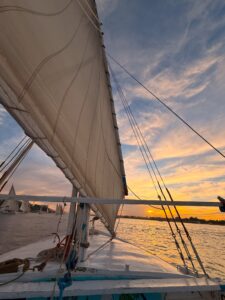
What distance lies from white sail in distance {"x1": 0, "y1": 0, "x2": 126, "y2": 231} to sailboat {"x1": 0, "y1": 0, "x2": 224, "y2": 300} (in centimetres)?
1

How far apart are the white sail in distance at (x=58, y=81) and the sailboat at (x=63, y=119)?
0.01m

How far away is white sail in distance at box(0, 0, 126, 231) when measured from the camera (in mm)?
2494

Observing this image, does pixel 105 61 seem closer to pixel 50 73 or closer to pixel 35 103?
pixel 50 73

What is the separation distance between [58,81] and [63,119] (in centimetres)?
64

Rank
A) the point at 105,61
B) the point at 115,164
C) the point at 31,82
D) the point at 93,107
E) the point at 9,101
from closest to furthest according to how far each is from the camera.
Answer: the point at 9,101 → the point at 31,82 → the point at 93,107 → the point at 105,61 → the point at 115,164

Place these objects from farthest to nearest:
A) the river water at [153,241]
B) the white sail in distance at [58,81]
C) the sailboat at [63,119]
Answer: the river water at [153,241]
the sailboat at [63,119]
the white sail in distance at [58,81]

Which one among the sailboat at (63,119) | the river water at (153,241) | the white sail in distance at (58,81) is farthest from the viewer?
the river water at (153,241)

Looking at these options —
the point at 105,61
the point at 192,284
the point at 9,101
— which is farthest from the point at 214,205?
the point at 105,61

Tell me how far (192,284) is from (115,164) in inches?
218

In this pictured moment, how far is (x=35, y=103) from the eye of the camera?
2.88 metres

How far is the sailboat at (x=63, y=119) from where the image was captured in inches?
102

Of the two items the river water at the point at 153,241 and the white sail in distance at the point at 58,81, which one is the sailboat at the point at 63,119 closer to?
the white sail in distance at the point at 58,81

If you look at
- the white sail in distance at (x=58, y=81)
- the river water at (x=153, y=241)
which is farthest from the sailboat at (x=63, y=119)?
the river water at (x=153, y=241)

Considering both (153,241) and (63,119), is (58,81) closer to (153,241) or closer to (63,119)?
(63,119)
